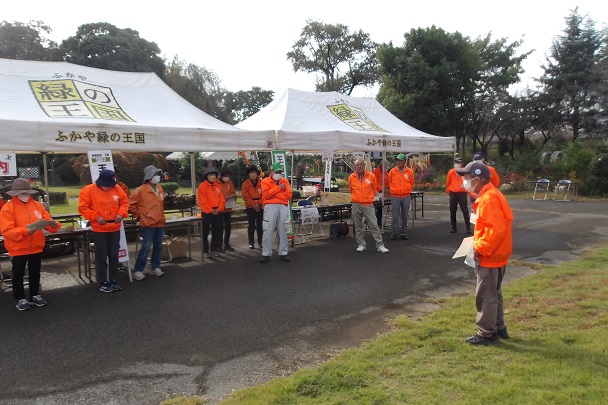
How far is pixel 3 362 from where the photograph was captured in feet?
13.7

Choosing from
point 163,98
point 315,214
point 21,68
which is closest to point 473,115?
point 315,214

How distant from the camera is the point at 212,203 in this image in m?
8.80

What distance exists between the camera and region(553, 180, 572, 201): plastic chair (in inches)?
737

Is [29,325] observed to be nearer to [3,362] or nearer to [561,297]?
[3,362]

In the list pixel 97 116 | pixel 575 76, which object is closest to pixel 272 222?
pixel 97 116

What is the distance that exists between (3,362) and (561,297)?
6.35 metres

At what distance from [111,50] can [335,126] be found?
1371 inches

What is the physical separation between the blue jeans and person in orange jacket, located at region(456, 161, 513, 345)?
5041 millimetres

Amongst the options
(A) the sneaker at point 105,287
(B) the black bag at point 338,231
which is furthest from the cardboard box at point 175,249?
(B) the black bag at point 338,231

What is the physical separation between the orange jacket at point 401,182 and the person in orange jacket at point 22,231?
7.02 meters

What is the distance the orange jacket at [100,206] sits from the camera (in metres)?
6.11

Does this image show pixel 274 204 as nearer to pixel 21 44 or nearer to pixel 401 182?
pixel 401 182

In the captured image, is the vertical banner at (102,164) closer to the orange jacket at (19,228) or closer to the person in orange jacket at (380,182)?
the orange jacket at (19,228)

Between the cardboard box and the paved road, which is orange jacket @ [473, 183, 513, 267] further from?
the cardboard box
